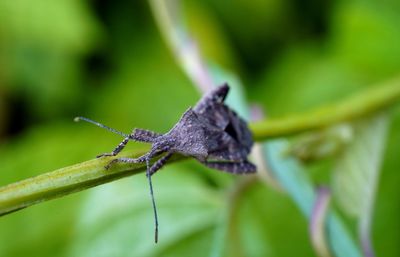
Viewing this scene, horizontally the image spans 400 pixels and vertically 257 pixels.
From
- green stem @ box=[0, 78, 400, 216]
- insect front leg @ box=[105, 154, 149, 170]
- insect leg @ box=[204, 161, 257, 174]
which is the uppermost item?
insect leg @ box=[204, 161, 257, 174]

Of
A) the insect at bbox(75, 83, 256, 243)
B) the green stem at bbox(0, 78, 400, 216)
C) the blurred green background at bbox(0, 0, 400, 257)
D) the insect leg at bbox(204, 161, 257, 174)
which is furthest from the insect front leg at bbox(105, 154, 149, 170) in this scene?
the blurred green background at bbox(0, 0, 400, 257)

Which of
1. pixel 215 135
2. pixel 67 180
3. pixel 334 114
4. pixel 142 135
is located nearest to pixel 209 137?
pixel 215 135

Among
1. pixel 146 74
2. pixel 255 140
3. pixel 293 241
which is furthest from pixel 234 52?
pixel 255 140

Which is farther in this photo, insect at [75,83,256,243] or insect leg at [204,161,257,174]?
insect leg at [204,161,257,174]

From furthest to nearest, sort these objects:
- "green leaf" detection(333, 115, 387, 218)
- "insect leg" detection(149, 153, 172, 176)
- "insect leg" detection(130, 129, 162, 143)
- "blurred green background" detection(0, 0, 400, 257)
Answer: "blurred green background" detection(0, 0, 400, 257), "green leaf" detection(333, 115, 387, 218), "insect leg" detection(130, 129, 162, 143), "insect leg" detection(149, 153, 172, 176)

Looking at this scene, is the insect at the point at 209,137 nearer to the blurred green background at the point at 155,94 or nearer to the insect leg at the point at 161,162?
the insect leg at the point at 161,162

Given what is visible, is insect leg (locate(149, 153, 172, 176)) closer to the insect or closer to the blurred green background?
the insect

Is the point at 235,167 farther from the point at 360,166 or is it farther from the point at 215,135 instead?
the point at 360,166
